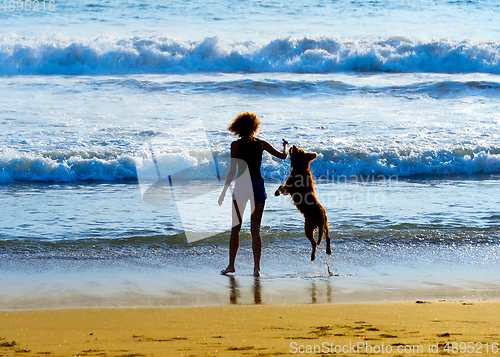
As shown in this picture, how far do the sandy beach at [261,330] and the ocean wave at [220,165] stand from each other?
6703 mm

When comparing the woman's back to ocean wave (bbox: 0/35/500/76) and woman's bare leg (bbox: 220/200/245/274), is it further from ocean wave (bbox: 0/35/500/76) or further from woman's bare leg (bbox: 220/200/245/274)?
ocean wave (bbox: 0/35/500/76)

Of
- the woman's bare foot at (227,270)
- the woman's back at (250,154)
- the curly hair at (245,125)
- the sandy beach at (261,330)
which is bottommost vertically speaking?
the woman's bare foot at (227,270)

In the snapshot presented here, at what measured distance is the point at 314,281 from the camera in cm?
482

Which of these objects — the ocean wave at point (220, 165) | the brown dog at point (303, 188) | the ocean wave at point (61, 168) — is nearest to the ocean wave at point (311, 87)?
the ocean wave at point (220, 165)

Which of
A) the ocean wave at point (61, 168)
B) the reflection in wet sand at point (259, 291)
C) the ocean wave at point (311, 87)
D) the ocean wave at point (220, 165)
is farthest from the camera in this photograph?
the ocean wave at point (311, 87)

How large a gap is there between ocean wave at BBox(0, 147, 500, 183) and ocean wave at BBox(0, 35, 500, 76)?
40.1 feet

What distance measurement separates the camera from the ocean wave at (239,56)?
22.2 meters

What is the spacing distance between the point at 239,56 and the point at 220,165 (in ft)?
43.2

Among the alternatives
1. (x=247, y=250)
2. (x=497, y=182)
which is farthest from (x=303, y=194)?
(x=497, y=182)

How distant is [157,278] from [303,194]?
5.59 ft

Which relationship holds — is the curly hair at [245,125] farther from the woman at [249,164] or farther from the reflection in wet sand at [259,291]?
the reflection in wet sand at [259,291]

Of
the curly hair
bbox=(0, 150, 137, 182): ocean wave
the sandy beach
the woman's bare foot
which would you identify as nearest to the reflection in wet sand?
the woman's bare foot

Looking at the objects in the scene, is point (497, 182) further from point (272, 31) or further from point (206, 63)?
point (272, 31)

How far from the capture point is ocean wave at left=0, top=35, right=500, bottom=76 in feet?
72.8
